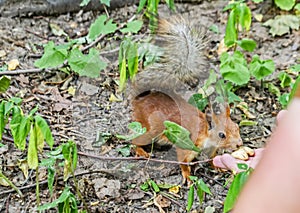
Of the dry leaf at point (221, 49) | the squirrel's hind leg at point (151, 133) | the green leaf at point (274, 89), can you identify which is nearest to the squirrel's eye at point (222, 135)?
the squirrel's hind leg at point (151, 133)

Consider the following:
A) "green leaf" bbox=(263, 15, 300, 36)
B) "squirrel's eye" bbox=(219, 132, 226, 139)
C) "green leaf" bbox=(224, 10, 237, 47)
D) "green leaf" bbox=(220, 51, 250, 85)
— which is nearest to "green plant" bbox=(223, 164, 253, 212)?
"squirrel's eye" bbox=(219, 132, 226, 139)

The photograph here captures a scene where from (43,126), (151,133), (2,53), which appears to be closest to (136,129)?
(151,133)

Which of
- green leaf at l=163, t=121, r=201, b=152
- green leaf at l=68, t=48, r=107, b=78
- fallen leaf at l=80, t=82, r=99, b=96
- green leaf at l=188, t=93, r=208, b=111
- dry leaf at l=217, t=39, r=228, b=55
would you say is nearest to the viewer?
green leaf at l=163, t=121, r=201, b=152

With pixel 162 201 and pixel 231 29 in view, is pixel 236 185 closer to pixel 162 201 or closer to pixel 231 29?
pixel 162 201

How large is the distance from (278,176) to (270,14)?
296 cm

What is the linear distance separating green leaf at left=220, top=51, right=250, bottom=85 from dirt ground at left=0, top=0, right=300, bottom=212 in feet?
0.40

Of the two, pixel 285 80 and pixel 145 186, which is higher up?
pixel 285 80

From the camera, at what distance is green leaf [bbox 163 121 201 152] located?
2.06 metres

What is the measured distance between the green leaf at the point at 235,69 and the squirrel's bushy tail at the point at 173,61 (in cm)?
22

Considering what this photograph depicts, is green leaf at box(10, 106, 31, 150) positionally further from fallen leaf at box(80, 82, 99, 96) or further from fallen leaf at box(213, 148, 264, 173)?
fallen leaf at box(80, 82, 99, 96)

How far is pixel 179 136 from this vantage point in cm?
213

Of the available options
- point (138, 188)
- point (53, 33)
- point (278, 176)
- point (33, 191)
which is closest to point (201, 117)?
point (138, 188)

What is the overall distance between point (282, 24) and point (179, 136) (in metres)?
1.29

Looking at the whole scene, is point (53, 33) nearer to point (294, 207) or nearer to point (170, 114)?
point (170, 114)
